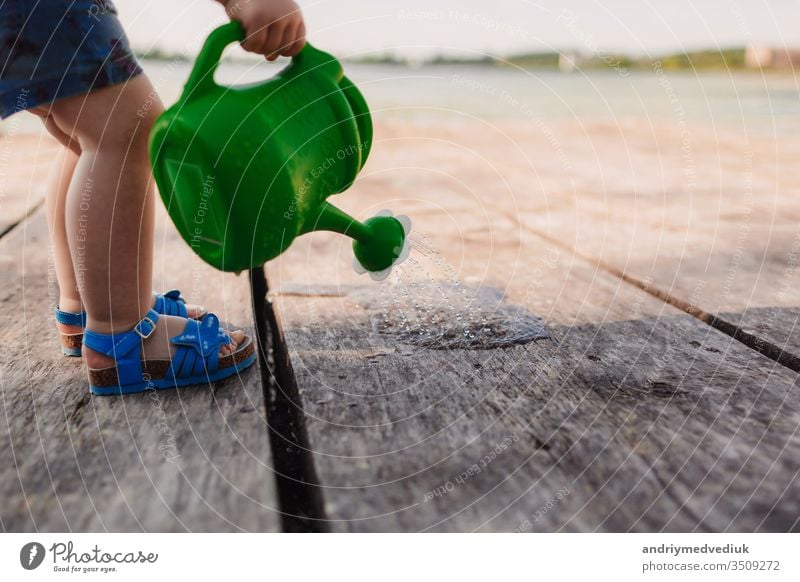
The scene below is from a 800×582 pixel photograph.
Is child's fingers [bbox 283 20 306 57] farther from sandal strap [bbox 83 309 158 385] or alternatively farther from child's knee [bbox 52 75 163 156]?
sandal strap [bbox 83 309 158 385]

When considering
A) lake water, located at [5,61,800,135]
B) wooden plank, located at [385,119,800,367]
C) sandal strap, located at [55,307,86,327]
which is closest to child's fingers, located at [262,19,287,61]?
sandal strap, located at [55,307,86,327]

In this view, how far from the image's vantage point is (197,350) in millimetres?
942

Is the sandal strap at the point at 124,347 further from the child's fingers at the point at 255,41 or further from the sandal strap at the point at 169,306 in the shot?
the child's fingers at the point at 255,41

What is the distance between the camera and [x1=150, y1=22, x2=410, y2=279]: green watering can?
79 centimetres

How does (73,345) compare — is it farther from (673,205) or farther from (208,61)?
(673,205)

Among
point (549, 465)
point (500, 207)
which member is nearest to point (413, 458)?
point (549, 465)

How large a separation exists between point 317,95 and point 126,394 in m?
0.43

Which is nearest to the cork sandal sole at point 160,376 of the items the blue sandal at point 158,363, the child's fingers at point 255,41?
the blue sandal at point 158,363

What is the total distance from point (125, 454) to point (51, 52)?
493 mm

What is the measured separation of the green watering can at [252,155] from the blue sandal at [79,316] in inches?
10.7

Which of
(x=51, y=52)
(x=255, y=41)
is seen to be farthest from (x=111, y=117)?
(x=255, y=41)

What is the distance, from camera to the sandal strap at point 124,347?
911mm

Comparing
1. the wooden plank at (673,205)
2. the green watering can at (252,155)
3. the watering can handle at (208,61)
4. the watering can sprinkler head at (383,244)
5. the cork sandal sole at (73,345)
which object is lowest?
the wooden plank at (673,205)
